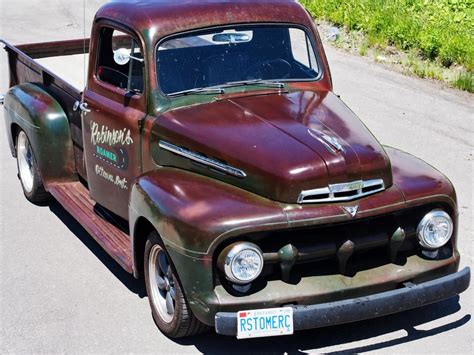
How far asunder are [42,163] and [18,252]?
32.5 inches

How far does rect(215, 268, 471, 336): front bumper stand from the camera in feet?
15.2

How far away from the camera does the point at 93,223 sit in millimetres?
6285

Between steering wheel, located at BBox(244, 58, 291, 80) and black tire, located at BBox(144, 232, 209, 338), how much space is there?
145cm

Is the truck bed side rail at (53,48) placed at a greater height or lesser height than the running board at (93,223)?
greater

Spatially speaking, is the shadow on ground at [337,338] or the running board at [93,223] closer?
the shadow on ground at [337,338]

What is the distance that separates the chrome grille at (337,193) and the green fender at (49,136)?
2.87 metres

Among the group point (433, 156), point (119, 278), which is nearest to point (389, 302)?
point (119, 278)

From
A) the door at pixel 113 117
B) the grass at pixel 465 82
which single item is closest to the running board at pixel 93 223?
the door at pixel 113 117

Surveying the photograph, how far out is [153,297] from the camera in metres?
5.36

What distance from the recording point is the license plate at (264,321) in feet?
15.1

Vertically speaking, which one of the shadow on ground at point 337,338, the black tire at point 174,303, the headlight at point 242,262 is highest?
the headlight at point 242,262

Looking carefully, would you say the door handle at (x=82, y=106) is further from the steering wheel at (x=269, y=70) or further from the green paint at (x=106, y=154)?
the steering wheel at (x=269, y=70)

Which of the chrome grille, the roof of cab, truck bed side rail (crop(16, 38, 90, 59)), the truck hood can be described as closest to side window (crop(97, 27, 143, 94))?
the roof of cab

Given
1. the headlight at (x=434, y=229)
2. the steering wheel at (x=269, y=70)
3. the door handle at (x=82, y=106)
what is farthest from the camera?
the door handle at (x=82, y=106)
